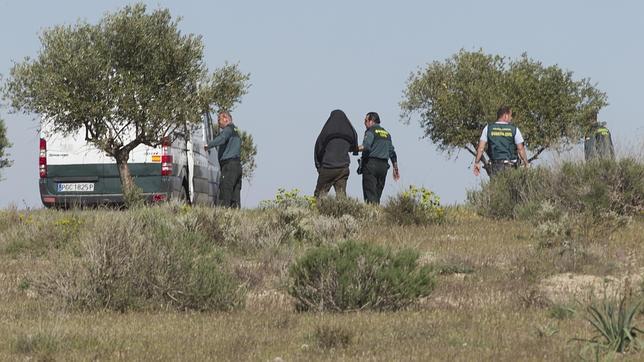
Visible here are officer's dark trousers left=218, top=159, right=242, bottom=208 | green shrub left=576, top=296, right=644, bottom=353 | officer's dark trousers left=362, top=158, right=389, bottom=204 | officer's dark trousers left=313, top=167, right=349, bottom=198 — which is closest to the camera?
green shrub left=576, top=296, right=644, bottom=353

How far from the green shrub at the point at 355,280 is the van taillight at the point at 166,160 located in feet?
54.9

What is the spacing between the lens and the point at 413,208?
20.1 meters

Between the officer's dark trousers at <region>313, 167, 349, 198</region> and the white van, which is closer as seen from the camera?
the officer's dark trousers at <region>313, 167, 349, 198</region>

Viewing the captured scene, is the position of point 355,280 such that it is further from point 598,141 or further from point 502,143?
point 598,141

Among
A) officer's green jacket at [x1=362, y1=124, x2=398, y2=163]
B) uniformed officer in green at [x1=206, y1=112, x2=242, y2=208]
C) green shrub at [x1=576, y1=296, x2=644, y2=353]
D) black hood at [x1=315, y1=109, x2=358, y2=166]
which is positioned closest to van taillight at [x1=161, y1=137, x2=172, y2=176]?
uniformed officer in green at [x1=206, y1=112, x2=242, y2=208]

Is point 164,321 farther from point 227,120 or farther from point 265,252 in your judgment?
point 227,120

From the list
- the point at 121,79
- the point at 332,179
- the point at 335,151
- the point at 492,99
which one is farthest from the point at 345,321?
the point at 492,99

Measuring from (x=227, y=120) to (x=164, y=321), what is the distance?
1287 cm

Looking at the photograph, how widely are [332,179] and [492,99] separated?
1700 inches

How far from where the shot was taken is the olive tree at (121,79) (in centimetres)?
3797

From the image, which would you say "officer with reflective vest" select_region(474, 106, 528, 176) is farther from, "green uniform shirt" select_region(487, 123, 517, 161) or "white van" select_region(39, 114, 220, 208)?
"white van" select_region(39, 114, 220, 208)

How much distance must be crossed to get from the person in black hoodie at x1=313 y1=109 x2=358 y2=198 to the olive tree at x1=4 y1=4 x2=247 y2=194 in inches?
621

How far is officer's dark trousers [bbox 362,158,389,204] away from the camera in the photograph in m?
22.9

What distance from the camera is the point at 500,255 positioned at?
14.5 metres
